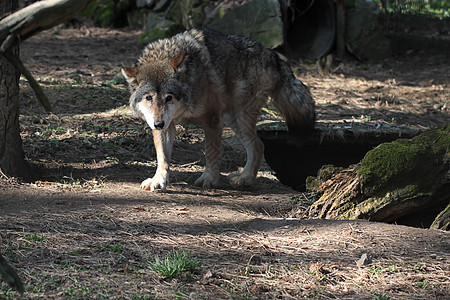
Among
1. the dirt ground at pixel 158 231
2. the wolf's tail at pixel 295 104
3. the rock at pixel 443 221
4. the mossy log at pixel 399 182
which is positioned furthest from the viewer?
the wolf's tail at pixel 295 104

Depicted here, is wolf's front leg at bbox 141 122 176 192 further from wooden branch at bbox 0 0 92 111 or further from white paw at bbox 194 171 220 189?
wooden branch at bbox 0 0 92 111

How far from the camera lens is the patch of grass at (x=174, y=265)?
334 cm

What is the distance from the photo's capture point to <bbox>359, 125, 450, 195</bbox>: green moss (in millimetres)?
5023

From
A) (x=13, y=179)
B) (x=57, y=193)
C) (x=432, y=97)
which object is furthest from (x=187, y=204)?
(x=432, y=97)

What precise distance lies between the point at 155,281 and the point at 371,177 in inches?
105

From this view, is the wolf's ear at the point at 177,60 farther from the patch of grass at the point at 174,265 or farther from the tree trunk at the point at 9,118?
the patch of grass at the point at 174,265

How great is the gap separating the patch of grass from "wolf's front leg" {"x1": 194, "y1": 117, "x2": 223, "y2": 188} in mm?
2726

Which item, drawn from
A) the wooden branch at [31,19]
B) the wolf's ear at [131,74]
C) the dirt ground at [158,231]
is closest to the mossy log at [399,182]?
the dirt ground at [158,231]

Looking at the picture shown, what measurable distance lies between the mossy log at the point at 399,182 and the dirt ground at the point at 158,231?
2.03 ft

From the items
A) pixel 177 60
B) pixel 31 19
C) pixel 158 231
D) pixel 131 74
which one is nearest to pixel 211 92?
pixel 177 60

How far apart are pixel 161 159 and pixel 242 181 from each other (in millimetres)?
1144

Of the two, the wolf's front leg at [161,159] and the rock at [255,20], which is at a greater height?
the rock at [255,20]

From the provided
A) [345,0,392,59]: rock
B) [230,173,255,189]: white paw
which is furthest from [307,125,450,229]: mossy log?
[345,0,392,59]: rock

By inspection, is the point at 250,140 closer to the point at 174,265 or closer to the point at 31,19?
the point at 174,265
